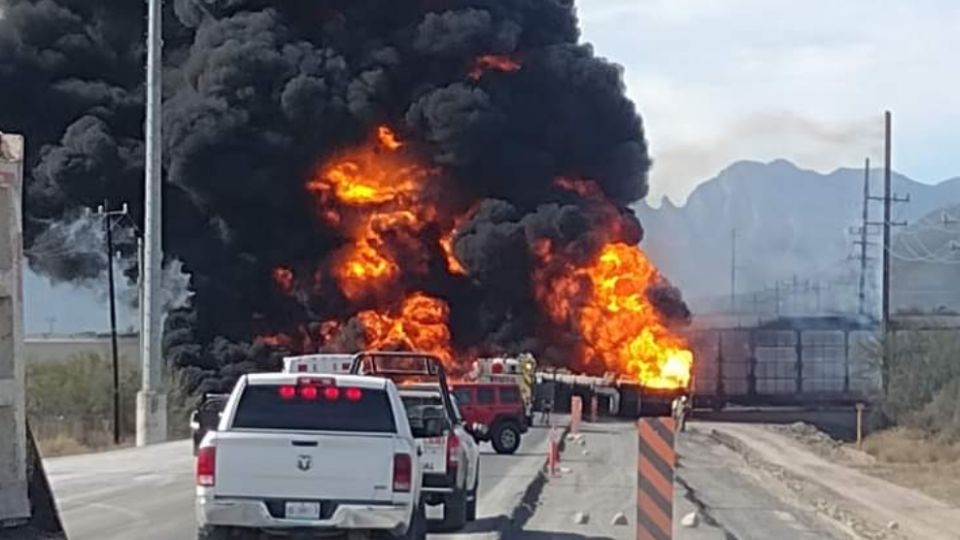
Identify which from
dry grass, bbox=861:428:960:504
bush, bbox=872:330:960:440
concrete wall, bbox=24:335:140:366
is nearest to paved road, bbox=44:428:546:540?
dry grass, bbox=861:428:960:504

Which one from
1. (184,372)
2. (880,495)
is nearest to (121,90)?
(184,372)

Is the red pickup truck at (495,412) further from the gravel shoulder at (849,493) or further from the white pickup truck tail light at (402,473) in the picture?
the white pickup truck tail light at (402,473)

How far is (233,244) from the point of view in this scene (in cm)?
6819

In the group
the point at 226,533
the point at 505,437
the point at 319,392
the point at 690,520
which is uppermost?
the point at 319,392

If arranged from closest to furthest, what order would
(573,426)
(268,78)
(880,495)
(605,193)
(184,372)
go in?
(880,495) < (573,426) < (184,372) < (268,78) < (605,193)

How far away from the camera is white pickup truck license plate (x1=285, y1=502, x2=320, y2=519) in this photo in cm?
1349

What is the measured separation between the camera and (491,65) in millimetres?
71500

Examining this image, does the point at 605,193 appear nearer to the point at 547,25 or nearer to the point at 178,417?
the point at 547,25

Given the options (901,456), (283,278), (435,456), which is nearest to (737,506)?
(435,456)

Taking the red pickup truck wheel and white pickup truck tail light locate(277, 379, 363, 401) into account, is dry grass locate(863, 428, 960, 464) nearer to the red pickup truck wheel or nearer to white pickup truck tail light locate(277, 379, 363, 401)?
the red pickup truck wheel

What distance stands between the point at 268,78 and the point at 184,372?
12.8m

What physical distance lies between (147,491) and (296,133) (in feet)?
134

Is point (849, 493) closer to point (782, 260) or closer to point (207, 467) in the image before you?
point (207, 467)

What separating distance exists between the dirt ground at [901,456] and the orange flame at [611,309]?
8380 mm
